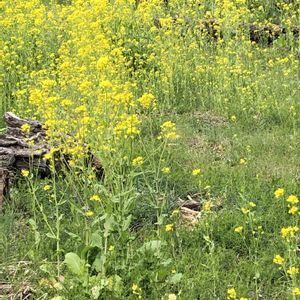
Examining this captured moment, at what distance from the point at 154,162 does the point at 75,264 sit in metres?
0.94

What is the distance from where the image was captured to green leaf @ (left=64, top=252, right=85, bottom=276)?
2.93 metres

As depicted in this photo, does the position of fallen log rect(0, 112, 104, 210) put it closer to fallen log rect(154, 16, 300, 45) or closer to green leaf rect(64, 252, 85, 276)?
green leaf rect(64, 252, 85, 276)

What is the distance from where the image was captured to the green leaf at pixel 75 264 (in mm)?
2929

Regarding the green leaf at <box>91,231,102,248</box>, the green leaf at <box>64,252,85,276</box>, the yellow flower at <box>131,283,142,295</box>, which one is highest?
the green leaf at <box>91,231,102,248</box>

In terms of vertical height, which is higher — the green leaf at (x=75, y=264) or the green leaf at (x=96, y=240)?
the green leaf at (x=96, y=240)

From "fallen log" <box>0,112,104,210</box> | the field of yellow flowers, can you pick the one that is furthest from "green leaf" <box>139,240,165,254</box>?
"fallen log" <box>0,112,104,210</box>

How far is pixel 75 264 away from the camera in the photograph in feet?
9.70

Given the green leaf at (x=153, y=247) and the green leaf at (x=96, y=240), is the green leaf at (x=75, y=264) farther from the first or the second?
the green leaf at (x=153, y=247)

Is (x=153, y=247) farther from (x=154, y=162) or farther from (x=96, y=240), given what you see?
(x=154, y=162)

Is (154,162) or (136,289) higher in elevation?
(154,162)

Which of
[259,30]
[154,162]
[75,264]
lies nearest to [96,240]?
[75,264]

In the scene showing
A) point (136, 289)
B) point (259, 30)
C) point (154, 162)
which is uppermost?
point (259, 30)

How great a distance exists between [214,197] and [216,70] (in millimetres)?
2473

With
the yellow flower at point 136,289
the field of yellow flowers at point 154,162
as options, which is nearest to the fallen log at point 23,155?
the field of yellow flowers at point 154,162
